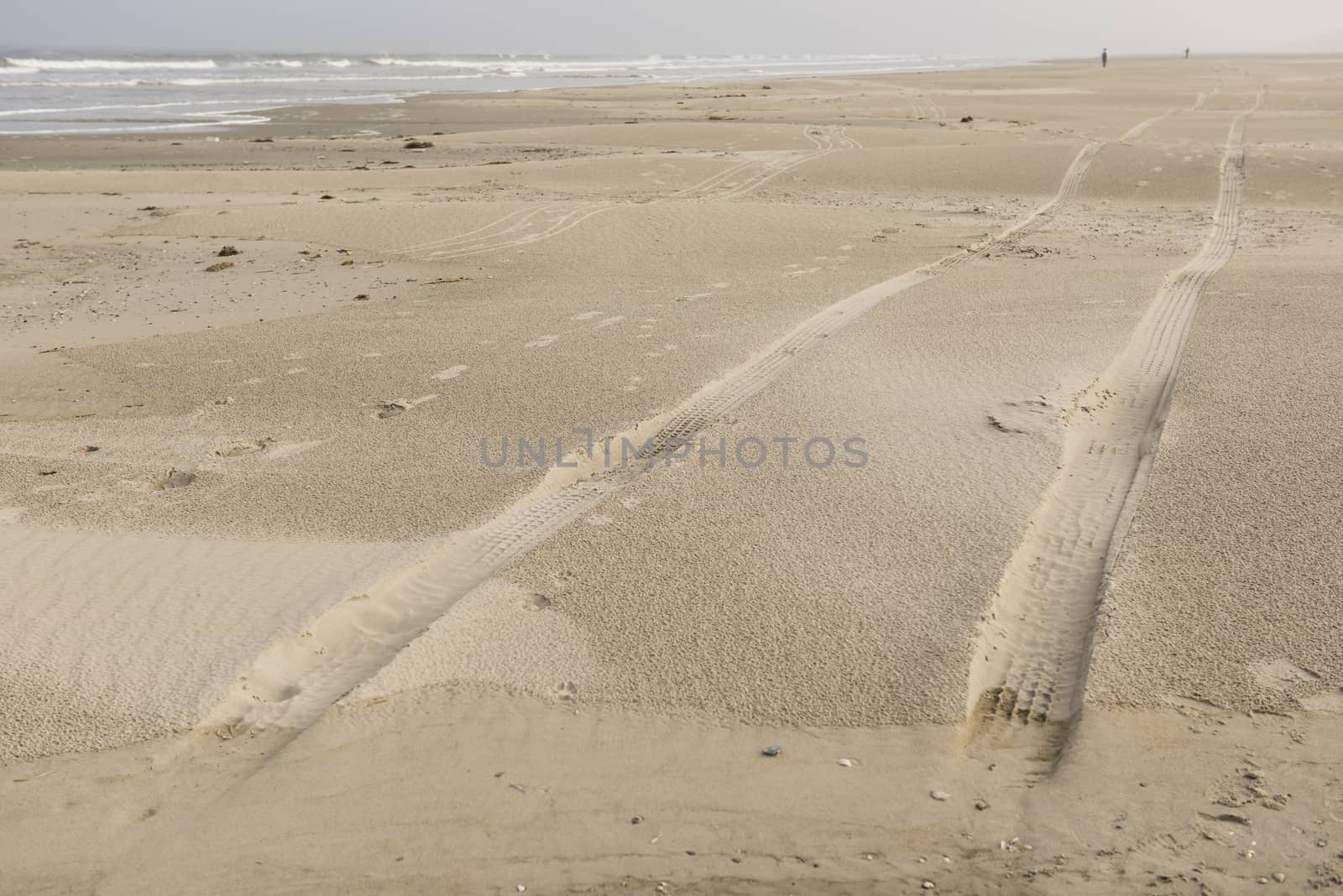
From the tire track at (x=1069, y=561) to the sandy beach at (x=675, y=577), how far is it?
0.06 ft

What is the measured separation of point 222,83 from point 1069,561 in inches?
1724

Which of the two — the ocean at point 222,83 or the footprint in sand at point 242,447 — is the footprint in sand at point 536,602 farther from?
the ocean at point 222,83

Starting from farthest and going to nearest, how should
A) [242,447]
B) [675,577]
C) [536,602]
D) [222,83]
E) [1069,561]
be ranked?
[222,83]
[242,447]
[1069,561]
[675,577]
[536,602]

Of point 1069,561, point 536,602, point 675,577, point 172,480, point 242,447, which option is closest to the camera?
point 536,602

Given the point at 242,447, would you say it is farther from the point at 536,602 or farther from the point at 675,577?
the point at 675,577

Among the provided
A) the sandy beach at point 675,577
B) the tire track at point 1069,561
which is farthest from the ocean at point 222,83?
the tire track at point 1069,561

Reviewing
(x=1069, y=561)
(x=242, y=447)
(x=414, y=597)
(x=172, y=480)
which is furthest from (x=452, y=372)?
(x=1069, y=561)

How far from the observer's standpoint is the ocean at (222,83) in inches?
1025

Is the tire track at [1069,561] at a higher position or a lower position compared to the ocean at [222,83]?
lower

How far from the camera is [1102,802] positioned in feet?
9.16

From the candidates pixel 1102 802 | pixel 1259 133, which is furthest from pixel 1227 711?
pixel 1259 133

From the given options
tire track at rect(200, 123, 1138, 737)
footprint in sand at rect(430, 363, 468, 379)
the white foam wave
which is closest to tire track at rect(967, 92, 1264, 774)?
tire track at rect(200, 123, 1138, 737)

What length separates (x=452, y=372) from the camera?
627cm

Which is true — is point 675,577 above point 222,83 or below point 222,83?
below
